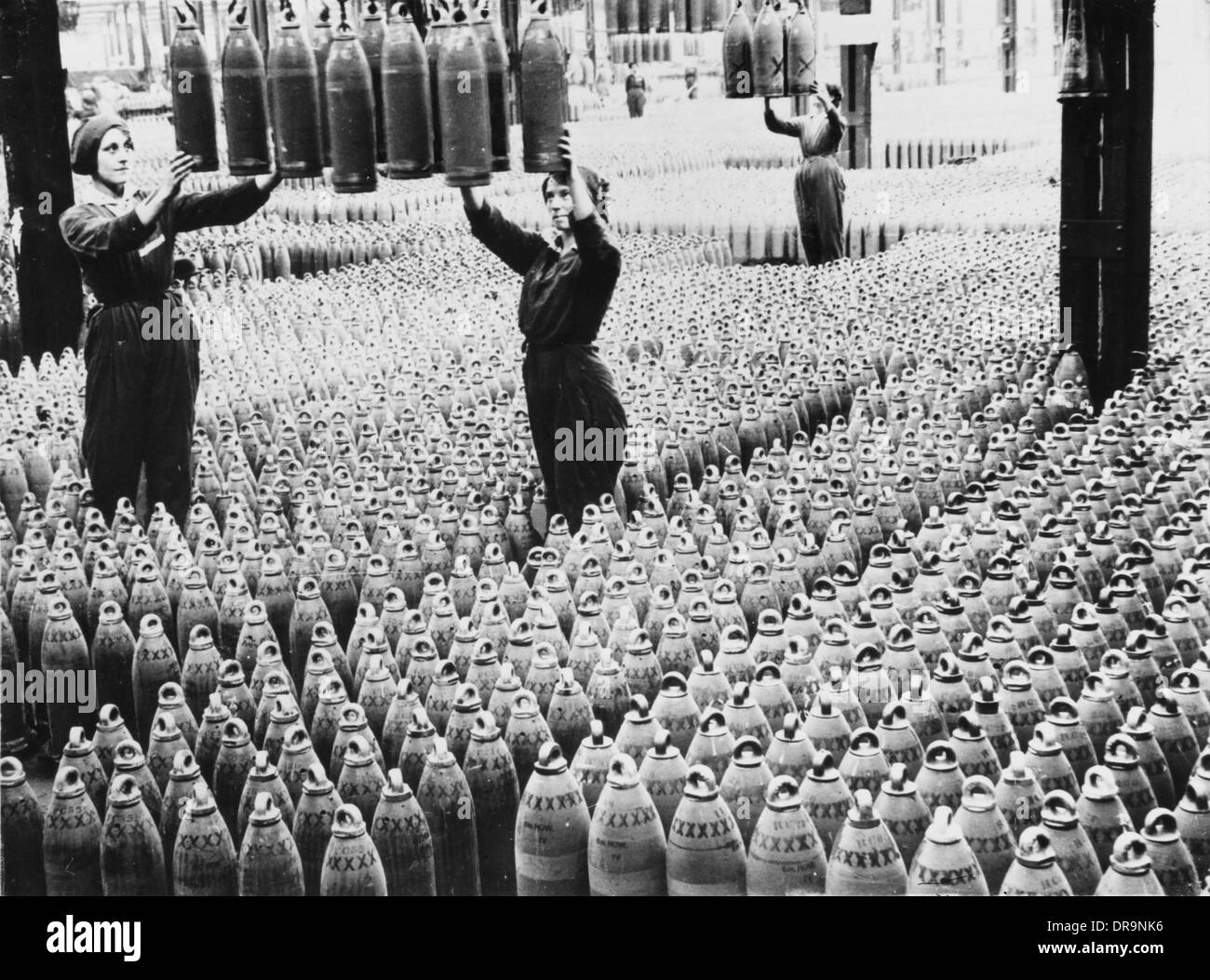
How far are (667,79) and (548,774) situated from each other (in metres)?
24.3

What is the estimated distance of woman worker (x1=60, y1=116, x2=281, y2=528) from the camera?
436cm

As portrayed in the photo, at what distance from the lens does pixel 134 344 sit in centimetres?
448

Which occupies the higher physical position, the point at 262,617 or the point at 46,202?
the point at 46,202

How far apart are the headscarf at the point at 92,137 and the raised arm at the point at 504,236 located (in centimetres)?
110

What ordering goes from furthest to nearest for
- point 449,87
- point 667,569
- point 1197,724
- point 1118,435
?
point 1118,435
point 667,569
point 449,87
point 1197,724

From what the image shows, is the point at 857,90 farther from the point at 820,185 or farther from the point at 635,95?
the point at 635,95

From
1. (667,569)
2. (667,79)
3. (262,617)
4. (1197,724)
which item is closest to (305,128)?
(262,617)

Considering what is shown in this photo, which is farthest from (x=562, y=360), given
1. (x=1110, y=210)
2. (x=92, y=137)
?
(x=1110, y=210)

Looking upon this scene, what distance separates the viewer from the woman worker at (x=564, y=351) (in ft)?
13.9

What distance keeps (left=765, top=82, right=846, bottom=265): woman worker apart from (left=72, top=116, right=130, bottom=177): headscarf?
626cm

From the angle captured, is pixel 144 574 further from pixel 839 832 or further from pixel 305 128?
pixel 839 832

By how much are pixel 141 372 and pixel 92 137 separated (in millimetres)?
730

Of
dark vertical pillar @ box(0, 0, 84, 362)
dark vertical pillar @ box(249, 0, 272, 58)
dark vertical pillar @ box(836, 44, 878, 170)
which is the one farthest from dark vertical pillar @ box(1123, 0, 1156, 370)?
dark vertical pillar @ box(836, 44, 878, 170)
